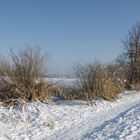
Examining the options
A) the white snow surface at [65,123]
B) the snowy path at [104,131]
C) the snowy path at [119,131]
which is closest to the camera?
the snowy path at [119,131]

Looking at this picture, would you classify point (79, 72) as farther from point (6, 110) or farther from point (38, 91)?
point (6, 110)

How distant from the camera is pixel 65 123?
13.5 m

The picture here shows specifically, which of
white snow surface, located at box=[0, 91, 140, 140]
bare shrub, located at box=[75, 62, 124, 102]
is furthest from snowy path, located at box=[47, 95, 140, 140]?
bare shrub, located at box=[75, 62, 124, 102]

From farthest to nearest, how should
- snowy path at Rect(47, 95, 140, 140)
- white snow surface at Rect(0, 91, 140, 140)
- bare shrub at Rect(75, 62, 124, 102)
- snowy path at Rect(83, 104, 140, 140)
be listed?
bare shrub at Rect(75, 62, 124, 102)
white snow surface at Rect(0, 91, 140, 140)
snowy path at Rect(47, 95, 140, 140)
snowy path at Rect(83, 104, 140, 140)

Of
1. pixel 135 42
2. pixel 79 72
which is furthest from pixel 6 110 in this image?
pixel 135 42

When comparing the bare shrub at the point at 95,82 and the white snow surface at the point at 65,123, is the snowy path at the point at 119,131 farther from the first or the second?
the bare shrub at the point at 95,82

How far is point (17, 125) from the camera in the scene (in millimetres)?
12484

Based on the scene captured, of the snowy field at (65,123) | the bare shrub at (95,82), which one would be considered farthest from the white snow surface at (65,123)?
the bare shrub at (95,82)

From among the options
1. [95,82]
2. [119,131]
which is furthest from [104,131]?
[95,82]

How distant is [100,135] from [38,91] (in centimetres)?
799

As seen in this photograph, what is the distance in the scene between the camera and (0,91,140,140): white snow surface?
1101cm

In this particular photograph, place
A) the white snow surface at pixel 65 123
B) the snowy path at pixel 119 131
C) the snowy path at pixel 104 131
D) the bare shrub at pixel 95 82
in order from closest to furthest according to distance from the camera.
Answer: the snowy path at pixel 119 131
the snowy path at pixel 104 131
the white snow surface at pixel 65 123
the bare shrub at pixel 95 82

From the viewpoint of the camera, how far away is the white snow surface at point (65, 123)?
11008 mm

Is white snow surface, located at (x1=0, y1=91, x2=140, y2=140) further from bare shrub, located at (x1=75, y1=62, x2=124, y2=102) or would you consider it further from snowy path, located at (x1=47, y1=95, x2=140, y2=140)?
bare shrub, located at (x1=75, y1=62, x2=124, y2=102)
